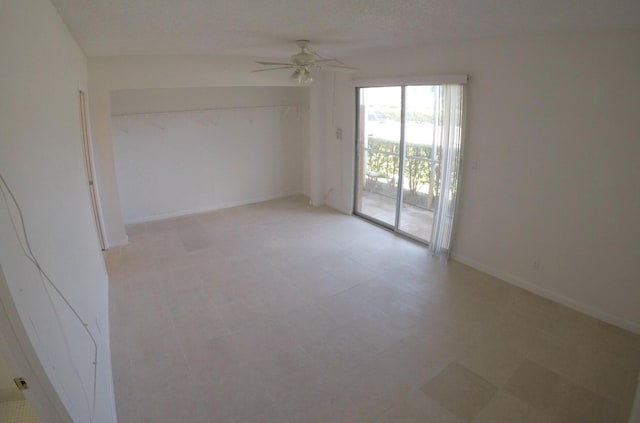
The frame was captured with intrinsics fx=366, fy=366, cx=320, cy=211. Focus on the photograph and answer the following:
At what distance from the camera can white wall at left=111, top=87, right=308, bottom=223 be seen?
237 inches

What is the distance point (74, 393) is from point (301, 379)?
5.54 ft

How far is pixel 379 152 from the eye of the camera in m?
6.07

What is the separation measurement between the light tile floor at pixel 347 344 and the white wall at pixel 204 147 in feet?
5.43

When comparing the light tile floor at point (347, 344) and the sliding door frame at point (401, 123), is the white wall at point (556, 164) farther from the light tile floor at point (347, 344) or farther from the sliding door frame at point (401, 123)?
the light tile floor at point (347, 344)

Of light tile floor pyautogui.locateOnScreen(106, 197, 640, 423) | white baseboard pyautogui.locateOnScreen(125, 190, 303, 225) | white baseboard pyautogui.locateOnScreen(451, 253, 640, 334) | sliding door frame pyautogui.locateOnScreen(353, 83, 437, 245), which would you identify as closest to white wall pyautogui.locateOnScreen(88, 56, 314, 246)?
light tile floor pyautogui.locateOnScreen(106, 197, 640, 423)

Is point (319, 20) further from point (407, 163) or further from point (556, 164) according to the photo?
point (407, 163)

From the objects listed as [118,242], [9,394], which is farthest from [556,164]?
[118,242]

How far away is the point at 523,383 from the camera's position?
2.81 m

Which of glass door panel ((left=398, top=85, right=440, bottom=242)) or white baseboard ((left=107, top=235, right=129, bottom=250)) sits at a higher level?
glass door panel ((left=398, top=85, right=440, bottom=242))

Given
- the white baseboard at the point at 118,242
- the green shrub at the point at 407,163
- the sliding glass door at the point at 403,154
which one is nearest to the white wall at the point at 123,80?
the white baseboard at the point at 118,242

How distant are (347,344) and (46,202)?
8.18ft

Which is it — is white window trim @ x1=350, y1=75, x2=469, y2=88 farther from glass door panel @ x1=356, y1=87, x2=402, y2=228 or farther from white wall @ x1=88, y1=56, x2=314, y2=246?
white wall @ x1=88, y1=56, x2=314, y2=246

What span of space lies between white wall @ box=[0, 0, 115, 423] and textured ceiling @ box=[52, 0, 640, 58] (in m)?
0.42

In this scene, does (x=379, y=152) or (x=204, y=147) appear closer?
(x=379, y=152)
